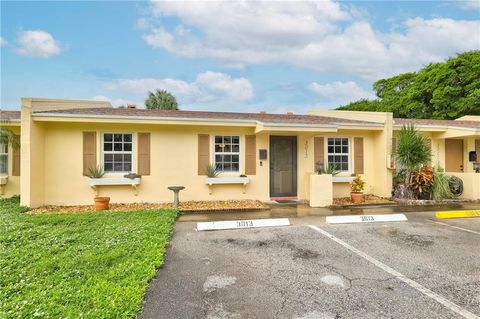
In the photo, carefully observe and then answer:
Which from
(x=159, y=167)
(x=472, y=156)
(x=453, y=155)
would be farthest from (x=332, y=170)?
(x=472, y=156)

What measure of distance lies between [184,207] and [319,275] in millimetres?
5532

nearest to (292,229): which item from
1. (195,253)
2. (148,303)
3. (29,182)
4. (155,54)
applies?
(195,253)

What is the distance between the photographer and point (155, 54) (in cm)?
1477

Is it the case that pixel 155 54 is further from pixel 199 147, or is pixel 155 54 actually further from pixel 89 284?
pixel 89 284

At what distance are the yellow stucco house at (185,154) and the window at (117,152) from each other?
0.03 m

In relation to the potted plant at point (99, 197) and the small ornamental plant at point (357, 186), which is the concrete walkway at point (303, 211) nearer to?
the small ornamental plant at point (357, 186)

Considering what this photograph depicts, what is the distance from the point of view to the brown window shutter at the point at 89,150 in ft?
28.5

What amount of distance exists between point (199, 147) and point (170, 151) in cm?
100

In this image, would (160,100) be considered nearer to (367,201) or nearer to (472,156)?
(367,201)

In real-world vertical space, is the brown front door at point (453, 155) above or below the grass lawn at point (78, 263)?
above

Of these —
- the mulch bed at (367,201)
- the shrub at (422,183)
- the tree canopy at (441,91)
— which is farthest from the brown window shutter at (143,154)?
the tree canopy at (441,91)

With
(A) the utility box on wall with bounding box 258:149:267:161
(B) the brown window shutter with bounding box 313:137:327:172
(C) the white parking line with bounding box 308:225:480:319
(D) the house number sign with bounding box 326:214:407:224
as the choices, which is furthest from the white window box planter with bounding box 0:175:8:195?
(B) the brown window shutter with bounding box 313:137:327:172

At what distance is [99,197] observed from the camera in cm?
818

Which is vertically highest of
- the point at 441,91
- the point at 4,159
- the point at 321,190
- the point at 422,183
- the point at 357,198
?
the point at 441,91
